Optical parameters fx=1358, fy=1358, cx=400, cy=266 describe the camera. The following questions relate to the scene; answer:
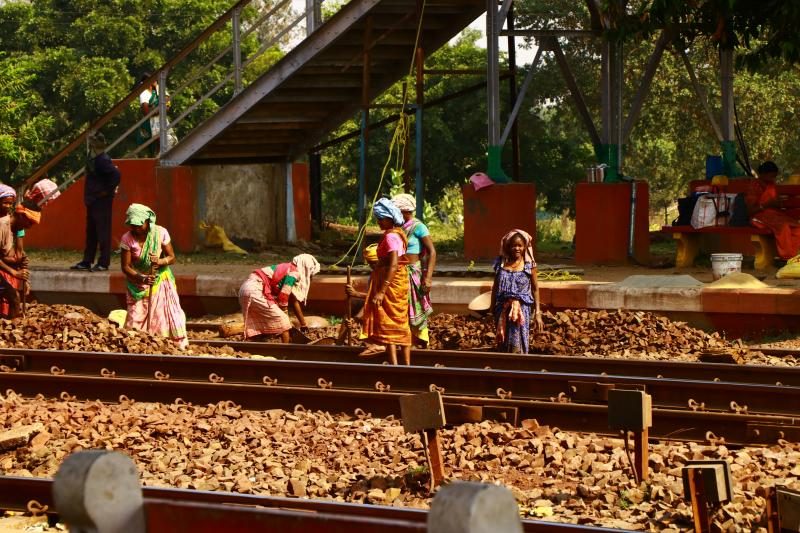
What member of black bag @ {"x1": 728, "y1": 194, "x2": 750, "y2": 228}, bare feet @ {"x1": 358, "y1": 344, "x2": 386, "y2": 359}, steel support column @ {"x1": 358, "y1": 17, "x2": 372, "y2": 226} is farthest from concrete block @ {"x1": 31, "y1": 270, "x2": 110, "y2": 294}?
black bag @ {"x1": 728, "y1": 194, "x2": 750, "y2": 228}

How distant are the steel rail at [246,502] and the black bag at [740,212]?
1051 cm

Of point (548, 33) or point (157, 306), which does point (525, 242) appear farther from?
point (548, 33)

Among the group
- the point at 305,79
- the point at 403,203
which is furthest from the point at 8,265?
the point at 305,79

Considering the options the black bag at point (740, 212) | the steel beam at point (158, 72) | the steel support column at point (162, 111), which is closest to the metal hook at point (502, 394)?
the black bag at point (740, 212)

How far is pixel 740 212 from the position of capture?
16.0m

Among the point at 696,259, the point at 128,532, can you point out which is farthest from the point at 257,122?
the point at 128,532

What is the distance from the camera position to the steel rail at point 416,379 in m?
9.36

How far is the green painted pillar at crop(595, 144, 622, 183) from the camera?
17344 mm

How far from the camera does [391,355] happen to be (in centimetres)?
1120

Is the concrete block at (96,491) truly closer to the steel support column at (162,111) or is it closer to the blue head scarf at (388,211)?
the blue head scarf at (388,211)

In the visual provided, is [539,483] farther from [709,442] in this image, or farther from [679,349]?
[679,349]

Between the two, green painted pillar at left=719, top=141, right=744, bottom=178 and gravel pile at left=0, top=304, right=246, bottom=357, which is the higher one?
green painted pillar at left=719, top=141, right=744, bottom=178

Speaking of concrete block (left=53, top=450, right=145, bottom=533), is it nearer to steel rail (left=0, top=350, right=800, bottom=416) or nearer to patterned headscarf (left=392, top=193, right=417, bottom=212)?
steel rail (left=0, top=350, right=800, bottom=416)

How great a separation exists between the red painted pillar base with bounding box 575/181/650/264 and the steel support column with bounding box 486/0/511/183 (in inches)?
42.4
